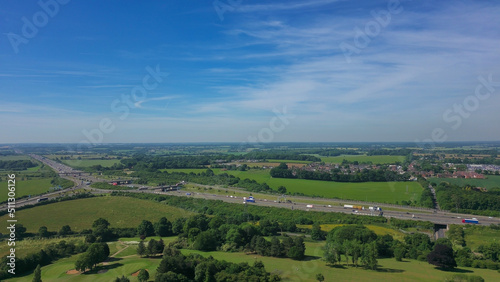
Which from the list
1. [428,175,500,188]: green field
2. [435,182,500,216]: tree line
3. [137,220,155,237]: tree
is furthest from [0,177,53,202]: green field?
[428,175,500,188]: green field

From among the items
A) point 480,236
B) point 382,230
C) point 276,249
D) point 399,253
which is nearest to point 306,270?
point 276,249

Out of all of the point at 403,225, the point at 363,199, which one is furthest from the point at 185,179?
the point at 403,225

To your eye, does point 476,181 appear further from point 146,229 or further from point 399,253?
point 146,229

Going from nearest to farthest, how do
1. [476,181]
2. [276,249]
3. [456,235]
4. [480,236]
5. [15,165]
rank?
[276,249]
[456,235]
[480,236]
[476,181]
[15,165]

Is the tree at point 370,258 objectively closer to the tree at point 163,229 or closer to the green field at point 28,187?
the tree at point 163,229

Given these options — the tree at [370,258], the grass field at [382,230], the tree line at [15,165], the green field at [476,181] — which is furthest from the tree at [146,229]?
the tree line at [15,165]

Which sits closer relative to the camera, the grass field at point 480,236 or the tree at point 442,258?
the tree at point 442,258

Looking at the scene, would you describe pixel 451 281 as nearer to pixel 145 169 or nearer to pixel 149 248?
pixel 149 248
